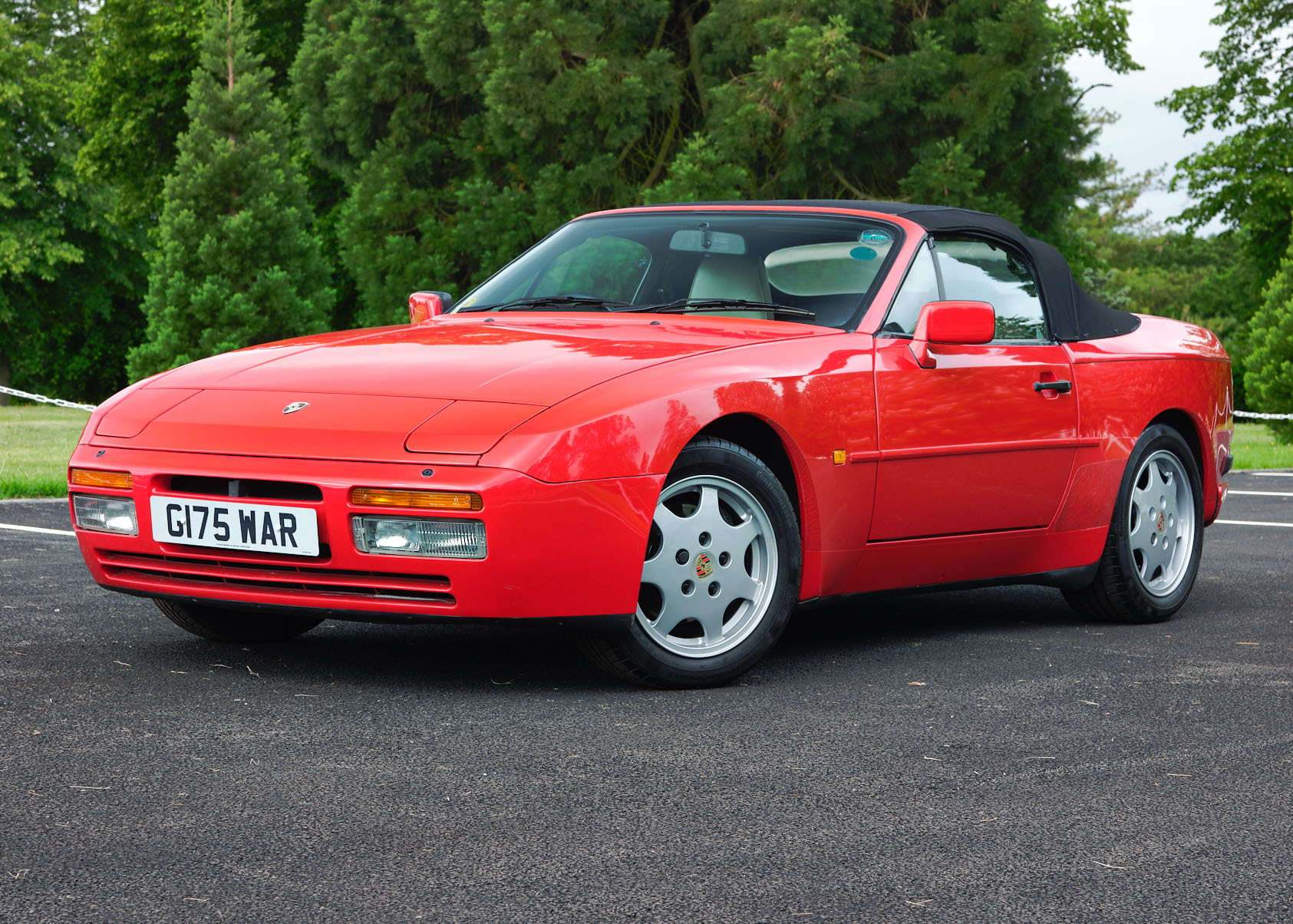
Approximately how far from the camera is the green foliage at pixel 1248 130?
39594 mm

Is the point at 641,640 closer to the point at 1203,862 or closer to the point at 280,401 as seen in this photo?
the point at 280,401

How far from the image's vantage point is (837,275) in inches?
220

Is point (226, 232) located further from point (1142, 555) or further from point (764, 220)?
point (1142, 555)

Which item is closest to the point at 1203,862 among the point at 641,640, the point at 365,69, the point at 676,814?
the point at 676,814

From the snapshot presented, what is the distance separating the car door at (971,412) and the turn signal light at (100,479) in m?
2.27

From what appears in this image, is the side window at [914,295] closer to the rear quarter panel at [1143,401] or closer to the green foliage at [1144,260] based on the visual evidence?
the rear quarter panel at [1143,401]

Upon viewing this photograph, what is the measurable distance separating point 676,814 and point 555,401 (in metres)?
1.37

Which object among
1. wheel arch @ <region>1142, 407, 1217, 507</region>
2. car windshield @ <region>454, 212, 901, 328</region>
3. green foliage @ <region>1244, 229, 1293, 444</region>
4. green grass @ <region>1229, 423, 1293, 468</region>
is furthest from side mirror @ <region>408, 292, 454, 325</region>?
green foliage @ <region>1244, 229, 1293, 444</region>

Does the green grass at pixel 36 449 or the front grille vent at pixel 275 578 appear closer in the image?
the front grille vent at pixel 275 578

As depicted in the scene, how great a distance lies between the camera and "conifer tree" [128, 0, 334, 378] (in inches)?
1099

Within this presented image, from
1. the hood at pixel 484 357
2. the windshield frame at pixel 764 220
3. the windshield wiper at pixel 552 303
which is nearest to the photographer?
the hood at pixel 484 357

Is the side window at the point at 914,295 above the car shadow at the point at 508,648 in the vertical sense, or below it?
above

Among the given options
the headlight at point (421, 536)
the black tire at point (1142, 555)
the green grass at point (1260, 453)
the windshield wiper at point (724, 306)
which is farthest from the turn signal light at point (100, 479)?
the green grass at point (1260, 453)

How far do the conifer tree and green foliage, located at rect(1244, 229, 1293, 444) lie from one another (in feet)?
50.8
